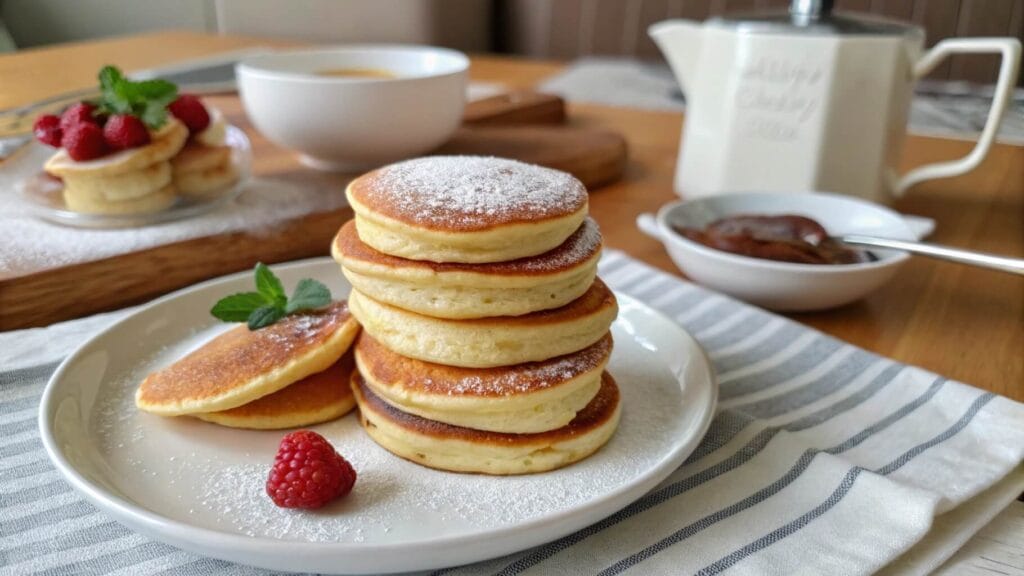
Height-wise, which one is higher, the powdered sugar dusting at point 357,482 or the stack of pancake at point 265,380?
the stack of pancake at point 265,380

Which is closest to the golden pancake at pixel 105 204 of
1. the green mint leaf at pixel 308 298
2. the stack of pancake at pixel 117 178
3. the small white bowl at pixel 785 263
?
the stack of pancake at pixel 117 178

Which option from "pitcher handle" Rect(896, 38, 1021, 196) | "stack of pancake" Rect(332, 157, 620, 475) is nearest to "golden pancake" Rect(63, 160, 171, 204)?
"stack of pancake" Rect(332, 157, 620, 475)

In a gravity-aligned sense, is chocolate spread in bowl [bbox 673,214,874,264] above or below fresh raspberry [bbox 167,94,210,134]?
below

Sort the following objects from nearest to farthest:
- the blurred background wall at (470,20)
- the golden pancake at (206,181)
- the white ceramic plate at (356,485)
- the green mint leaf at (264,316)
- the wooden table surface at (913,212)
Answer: the white ceramic plate at (356,485) < the green mint leaf at (264,316) < the wooden table surface at (913,212) < the golden pancake at (206,181) < the blurred background wall at (470,20)

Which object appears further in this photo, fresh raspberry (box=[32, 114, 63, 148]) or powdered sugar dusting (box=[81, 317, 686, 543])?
fresh raspberry (box=[32, 114, 63, 148])

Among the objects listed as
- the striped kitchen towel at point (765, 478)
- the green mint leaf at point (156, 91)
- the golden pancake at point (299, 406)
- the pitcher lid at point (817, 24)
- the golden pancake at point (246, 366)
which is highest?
the pitcher lid at point (817, 24)

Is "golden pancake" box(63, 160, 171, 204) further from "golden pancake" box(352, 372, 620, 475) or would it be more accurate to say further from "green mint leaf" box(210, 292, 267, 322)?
"golden pancake" box(352, 372, 620, 475)

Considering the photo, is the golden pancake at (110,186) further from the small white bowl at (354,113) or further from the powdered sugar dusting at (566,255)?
the powdered sugar dusting at (566,255)
